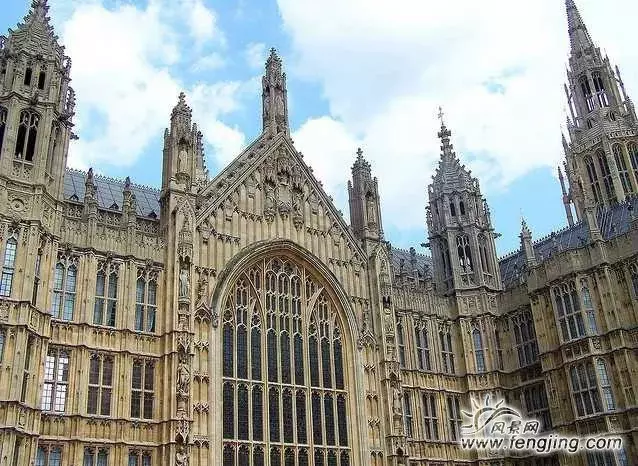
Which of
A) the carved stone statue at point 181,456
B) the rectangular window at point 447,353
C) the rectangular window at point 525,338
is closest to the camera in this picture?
the carved stone statue at point 181,456

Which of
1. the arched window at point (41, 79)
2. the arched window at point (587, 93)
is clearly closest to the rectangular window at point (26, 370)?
the arched window at point (41, 79)

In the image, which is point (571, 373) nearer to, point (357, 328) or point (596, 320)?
point (596, 320)

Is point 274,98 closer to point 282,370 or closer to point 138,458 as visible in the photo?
point 282,370

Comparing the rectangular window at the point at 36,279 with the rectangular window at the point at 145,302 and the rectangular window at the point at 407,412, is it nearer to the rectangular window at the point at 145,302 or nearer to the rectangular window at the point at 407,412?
the rectangular window at the point at 145,302

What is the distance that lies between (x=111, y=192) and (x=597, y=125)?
52407 millimetres

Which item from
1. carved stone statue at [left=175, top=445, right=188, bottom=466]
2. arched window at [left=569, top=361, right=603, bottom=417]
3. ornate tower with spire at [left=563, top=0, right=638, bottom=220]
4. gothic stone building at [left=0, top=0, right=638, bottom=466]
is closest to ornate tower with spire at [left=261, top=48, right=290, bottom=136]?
gothic stone building at [left=0, top=0, right=638, bottom=466]

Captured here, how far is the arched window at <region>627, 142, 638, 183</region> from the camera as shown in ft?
232

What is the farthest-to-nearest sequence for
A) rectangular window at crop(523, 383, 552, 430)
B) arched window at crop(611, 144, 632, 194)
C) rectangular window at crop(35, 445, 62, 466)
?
arched window at crop(611, 144, 632, 194) → rectangular window at crop(523, 383, 552, 430) → rectangular window at crop(35, 445, 62, 466)

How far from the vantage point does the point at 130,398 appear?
1316 inches

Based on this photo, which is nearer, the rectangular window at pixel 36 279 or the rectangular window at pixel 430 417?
the rectangular window at pixel 36 279

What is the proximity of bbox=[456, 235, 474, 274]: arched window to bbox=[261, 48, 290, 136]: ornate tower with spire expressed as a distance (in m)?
15.2

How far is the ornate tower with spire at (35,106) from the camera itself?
111ft

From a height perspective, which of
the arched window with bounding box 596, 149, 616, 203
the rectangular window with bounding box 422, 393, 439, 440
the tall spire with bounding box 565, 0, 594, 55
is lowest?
the rectangular window with bounding box 422, 393, 439, 440

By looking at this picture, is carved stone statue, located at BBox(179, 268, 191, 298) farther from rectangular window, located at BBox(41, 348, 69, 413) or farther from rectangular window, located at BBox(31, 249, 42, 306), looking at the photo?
rectangular window, located at BBox(31, 249, 42, 306)
